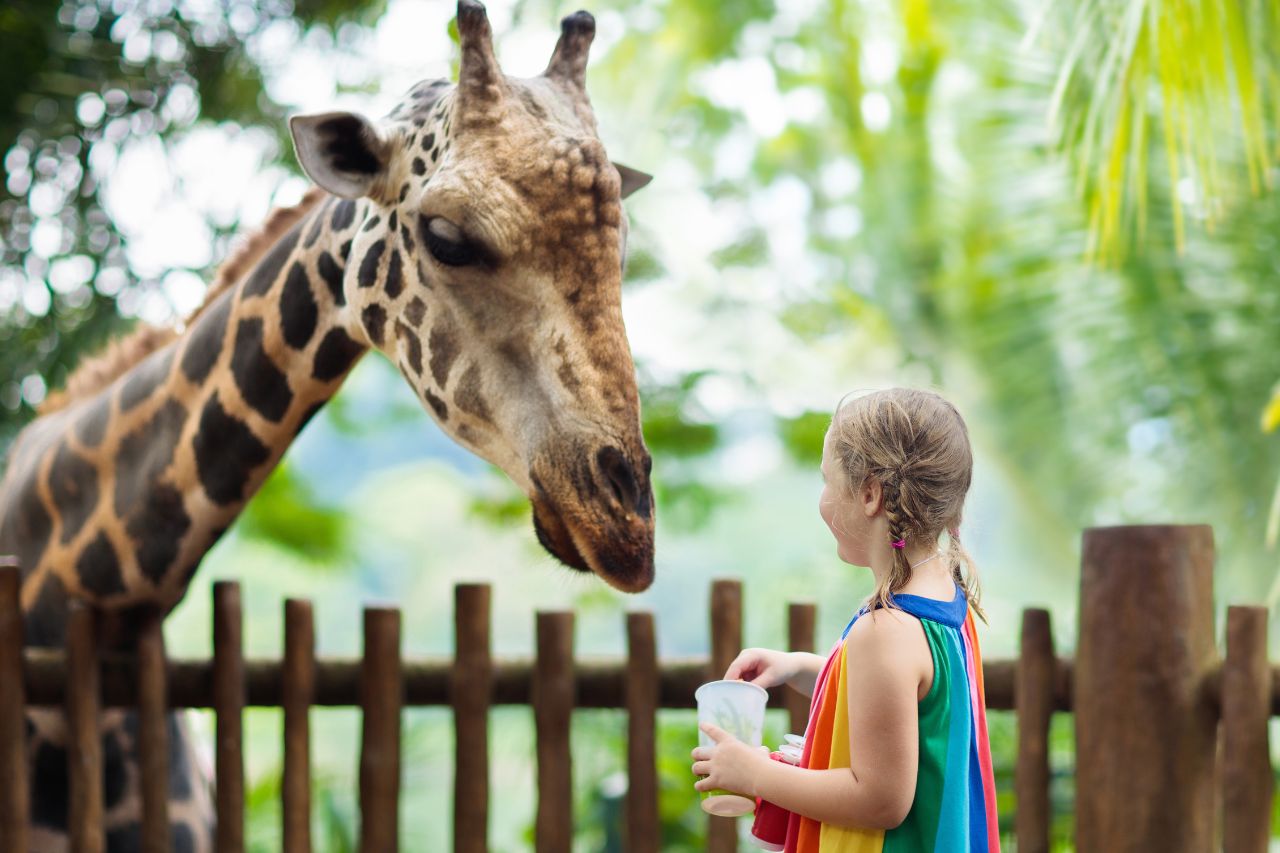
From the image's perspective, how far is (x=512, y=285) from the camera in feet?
5.58

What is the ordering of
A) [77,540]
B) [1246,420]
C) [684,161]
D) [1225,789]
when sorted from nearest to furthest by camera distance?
[1225,789]
[77,540]
[1246,420]
[684,161]

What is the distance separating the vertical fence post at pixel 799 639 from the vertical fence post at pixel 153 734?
50.0 inches

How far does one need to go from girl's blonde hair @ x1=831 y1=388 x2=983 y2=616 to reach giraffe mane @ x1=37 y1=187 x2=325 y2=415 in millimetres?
1349

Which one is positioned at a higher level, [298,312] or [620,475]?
[298,312]

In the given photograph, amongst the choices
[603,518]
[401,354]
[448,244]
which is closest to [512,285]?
[448,244]

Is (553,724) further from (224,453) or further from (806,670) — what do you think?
(806,670)

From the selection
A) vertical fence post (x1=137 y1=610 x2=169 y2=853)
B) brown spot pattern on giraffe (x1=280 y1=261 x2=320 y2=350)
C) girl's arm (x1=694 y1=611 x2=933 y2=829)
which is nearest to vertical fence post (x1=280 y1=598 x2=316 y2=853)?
vertical fence post (x1=137 y1=610 x2=169 y2=853)

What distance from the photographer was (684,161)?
10695mm

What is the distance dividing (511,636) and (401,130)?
13.6 m

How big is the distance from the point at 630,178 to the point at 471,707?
3.67 ft

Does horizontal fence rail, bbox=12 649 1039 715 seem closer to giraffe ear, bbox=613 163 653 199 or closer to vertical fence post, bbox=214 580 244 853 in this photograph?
vertical fence post, bbox=214 580 244 853

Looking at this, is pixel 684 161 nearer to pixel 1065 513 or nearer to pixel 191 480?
pixel 1065 513

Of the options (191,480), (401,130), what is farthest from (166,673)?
(401,130)

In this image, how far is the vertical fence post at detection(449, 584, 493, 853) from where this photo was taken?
7.88 ft
